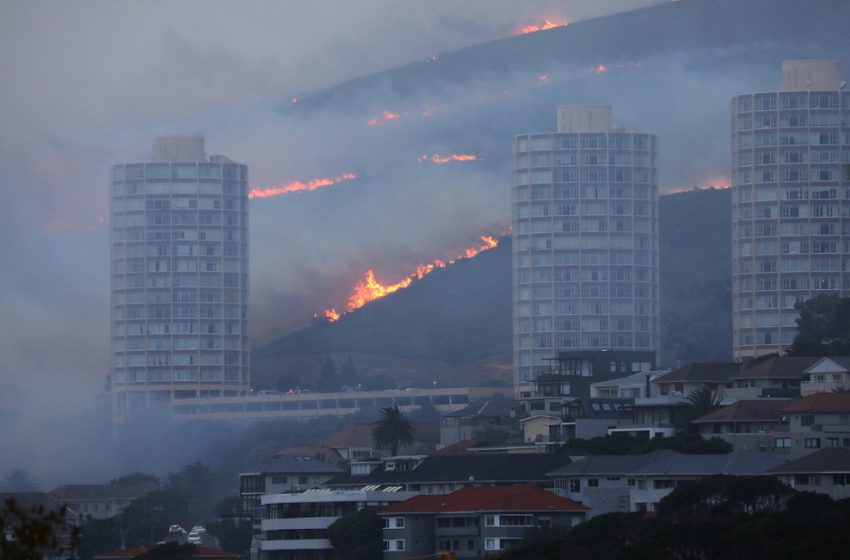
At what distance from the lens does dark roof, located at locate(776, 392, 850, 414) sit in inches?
6068

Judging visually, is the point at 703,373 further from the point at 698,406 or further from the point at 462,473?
the point at 462,473

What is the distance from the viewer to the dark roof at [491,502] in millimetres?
144875

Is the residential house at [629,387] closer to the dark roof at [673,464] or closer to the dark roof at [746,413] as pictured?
the dark roof at [746,413]

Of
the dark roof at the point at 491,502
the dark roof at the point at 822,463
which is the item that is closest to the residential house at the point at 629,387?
the dark roof at the point at 491,502

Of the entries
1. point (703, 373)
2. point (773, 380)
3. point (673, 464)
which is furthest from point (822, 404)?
point (703, 373)

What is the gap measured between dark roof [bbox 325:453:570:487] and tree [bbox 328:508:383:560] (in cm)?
976

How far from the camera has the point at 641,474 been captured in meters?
148

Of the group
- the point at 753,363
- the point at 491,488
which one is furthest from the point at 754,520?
the point at 753,363

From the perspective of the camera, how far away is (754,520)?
4998 inches

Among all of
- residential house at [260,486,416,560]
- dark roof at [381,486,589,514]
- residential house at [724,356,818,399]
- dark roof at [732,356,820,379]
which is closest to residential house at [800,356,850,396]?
residential house at [724,356,818,399]

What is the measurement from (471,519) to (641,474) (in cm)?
991

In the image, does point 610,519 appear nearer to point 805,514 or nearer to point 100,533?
point 805,514

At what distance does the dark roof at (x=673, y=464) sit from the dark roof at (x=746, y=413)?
26.9 feet

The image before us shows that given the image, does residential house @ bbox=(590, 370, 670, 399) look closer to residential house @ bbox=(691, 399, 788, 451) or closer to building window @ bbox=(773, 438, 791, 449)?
residential house @ bbox=(691, 399, 788, 451)
